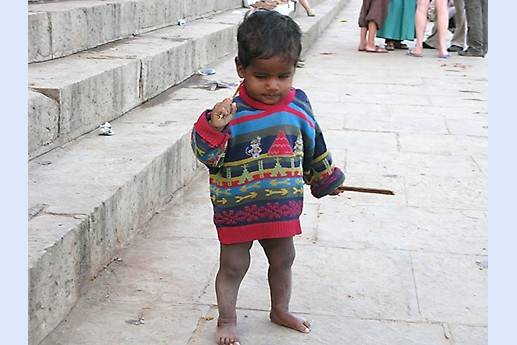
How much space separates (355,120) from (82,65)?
247 centimetres

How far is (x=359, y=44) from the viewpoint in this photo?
1108 cm

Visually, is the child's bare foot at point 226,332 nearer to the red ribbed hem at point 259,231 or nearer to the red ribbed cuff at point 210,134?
the red ribbed hem at point 259,231

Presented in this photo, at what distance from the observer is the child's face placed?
2.54 metres

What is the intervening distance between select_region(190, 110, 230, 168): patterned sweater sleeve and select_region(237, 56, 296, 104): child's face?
17cm

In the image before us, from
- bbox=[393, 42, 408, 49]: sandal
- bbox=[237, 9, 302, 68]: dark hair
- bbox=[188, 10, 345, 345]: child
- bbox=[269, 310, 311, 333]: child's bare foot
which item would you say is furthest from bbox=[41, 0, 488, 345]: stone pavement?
bbox=[393, 42, 408, 49]: sandal

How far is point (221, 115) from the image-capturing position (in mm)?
2479

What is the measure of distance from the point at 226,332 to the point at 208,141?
27.6 inches

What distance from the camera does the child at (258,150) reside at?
2.54m

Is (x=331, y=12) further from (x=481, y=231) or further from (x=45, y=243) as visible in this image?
(x=45, y=243)

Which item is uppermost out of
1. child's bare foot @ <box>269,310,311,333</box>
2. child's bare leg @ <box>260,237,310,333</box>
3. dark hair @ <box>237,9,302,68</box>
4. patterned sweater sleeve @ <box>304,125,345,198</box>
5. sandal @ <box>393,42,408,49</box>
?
dark hair @ <box>237,9,302,68</box>

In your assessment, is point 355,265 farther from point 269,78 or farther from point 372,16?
point 372,16

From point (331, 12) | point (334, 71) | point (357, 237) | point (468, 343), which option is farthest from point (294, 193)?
point (331, 12)

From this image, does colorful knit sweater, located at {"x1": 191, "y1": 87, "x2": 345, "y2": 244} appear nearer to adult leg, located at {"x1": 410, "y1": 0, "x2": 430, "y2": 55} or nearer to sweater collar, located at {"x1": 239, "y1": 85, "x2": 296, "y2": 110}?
sweater collar, located at {"x1": 239, "y1": 85, "x2": 296, "y2": 110}

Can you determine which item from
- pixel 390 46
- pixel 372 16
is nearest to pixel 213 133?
pixel 372 16
